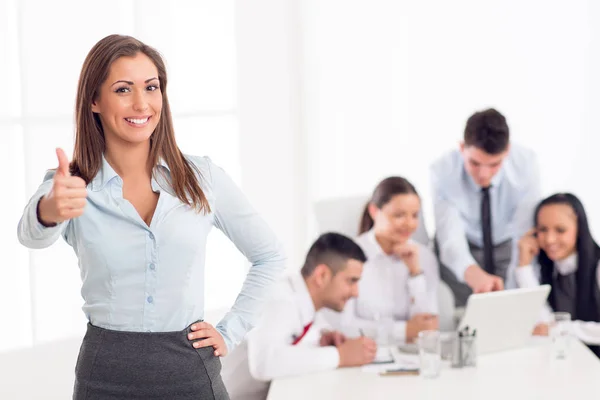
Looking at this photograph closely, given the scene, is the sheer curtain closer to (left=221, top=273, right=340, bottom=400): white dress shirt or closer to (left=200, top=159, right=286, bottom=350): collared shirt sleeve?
(left=221, top=273, right=340, bottom=400): white dress shirt

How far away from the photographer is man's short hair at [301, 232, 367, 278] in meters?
3.13

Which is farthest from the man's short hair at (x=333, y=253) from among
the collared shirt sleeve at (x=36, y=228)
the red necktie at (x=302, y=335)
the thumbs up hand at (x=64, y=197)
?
the thumbs up hand at (x=64, y=197)

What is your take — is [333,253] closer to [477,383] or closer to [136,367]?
[477,383]

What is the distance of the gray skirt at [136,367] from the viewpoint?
1.67 meters

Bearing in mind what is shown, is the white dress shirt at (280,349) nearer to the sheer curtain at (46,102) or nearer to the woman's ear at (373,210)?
the woman's ear at (373,210)

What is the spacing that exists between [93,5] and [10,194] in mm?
841

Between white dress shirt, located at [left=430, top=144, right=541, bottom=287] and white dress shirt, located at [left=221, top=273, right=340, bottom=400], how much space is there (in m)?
0.69

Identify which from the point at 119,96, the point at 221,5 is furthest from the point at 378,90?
the point at 119,96

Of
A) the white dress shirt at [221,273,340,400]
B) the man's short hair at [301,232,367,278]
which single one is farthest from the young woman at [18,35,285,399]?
the man's short hair at [301,232,367,278]

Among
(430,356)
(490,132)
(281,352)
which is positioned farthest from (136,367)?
(490,132)

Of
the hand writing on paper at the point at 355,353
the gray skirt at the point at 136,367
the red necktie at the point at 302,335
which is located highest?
the gray skirt at the point at 136,367

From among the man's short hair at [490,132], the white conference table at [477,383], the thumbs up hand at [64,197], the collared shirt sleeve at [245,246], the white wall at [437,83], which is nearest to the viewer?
the thumbs up hand at [64,197]

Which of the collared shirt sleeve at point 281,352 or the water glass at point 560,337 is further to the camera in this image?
the water glass at point 560,337

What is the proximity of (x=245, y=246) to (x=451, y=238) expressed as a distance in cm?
172
